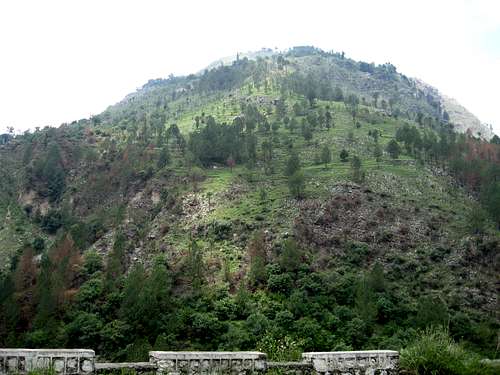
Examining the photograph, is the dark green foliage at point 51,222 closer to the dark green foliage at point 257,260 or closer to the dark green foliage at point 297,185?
the dark green foliage at point 257,260

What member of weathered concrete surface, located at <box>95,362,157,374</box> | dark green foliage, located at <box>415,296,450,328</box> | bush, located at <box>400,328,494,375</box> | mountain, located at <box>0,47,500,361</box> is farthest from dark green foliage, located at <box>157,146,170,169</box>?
bush, located at <box>400,328,494,375</box>

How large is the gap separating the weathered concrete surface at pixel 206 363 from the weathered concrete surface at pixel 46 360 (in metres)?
1.94

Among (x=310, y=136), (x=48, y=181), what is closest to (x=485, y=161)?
(x=310, y=136)

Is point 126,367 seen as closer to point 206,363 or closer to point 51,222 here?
point 206,363

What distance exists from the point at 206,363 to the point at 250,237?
56021mm

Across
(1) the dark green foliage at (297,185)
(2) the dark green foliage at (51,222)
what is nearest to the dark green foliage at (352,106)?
(1) the dark green foliage at (297,185)

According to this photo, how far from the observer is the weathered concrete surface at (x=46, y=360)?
1305 centimetres

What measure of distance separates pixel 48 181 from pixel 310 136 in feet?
207

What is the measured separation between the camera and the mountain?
2051 inches

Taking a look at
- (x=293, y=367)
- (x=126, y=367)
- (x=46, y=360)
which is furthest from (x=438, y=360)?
(x=46, y=360)

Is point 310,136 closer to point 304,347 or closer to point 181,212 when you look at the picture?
point 181,212

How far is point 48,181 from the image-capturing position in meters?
112

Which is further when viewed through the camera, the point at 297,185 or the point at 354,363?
the point at 297,185

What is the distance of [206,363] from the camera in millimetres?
14102
